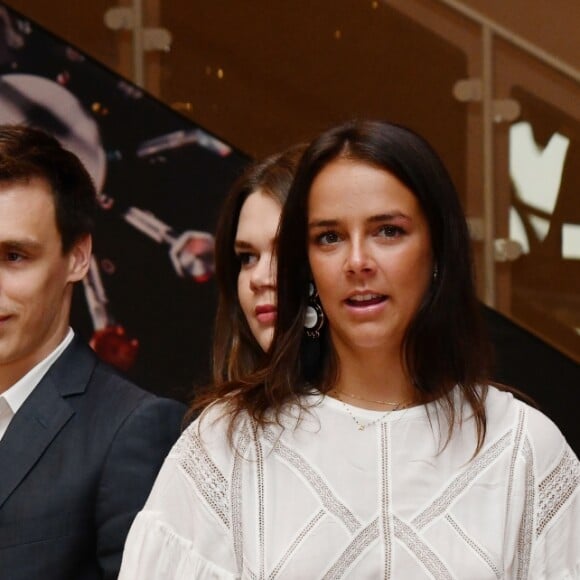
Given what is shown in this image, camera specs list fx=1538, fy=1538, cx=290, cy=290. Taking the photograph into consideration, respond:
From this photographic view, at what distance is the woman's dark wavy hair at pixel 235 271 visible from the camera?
11.4 ft

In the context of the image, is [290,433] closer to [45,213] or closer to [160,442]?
[160,442]

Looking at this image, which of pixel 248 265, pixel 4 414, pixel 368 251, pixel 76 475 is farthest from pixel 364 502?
pixel 248 265

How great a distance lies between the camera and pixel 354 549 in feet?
8.55

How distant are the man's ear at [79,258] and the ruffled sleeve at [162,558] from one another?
2.21 feet

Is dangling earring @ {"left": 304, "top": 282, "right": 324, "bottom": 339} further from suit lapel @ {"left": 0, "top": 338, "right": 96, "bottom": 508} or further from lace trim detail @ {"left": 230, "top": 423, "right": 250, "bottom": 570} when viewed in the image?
suit lapel @ {"left": 0, "top": 338, "right": 96, "bottom": 508}

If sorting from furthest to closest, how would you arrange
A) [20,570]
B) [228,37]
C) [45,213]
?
1. [228,37]
2. [45,213]
3. [20,570]

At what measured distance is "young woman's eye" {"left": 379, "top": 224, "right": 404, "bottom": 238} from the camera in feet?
8.70

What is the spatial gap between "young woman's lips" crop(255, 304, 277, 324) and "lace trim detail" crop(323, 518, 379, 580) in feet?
2.74

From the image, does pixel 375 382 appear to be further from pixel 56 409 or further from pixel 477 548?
pixel 56 409

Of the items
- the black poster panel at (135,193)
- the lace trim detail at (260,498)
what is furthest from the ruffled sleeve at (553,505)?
the black poster panel at (135,193)

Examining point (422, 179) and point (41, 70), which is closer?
point (422, 179)

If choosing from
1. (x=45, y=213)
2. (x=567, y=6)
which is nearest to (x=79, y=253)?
(x=45, y=213)

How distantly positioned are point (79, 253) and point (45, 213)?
0.41ft

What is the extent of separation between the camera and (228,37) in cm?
513
